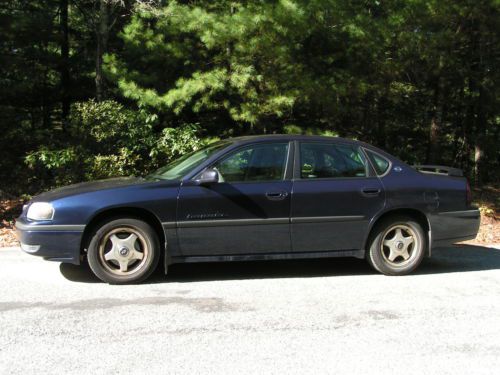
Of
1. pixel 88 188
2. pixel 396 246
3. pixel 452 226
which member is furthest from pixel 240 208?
pixel 452 226

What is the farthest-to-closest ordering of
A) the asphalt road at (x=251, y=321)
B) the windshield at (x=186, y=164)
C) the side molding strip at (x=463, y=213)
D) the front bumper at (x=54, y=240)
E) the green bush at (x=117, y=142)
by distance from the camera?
1. the green bush at (x=117, y=142)
2. the side molding strip at (x=463, y=213)
3. the windshield at (x=186, y=164)
4. the front bumper at (x=54, y=240)
5. the asphalt road at (x=251, y=321)

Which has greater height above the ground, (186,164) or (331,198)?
(186,164)

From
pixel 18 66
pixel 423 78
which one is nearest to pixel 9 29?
pixel 18 66

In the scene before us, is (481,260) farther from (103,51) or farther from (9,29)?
(9,29)

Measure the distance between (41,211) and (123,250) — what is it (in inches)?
36.1

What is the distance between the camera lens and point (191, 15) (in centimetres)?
1008

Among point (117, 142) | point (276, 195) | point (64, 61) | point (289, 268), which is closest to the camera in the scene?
point (276, 195)

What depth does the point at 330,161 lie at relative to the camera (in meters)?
6.11

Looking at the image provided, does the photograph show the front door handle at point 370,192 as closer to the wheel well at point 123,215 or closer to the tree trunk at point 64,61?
the wheel well at point 123,215

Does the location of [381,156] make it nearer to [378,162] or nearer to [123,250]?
[378,162]

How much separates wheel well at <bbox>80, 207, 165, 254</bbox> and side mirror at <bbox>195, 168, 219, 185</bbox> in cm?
60

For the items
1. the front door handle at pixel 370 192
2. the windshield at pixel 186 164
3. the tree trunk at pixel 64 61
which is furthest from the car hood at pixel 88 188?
the tree trunk at pixel 64 61

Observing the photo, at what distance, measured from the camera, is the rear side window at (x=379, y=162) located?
618 centimetres

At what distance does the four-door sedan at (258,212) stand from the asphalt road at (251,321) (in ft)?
1.14
